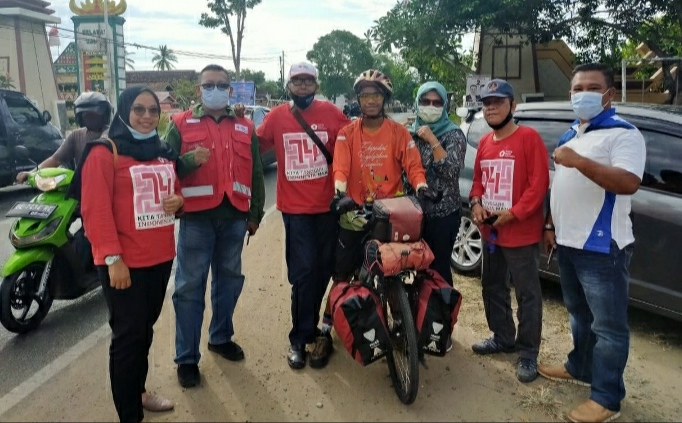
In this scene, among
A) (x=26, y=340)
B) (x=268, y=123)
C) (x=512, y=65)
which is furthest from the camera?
(x=512, y=65)

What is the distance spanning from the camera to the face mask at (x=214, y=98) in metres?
3.54

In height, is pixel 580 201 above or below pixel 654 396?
above

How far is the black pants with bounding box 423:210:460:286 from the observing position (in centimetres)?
400

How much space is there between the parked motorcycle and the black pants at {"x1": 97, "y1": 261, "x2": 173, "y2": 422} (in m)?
1.55

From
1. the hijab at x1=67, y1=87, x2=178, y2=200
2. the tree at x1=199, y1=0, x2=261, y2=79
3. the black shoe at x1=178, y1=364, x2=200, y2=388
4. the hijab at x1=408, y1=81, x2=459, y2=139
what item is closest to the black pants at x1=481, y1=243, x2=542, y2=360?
the hijab at x1=408, y1=81, x2=459, y2=139

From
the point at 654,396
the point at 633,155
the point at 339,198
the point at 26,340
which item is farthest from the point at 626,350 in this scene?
the point at 26,340

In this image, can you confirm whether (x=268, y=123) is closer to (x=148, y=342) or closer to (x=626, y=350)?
(x=148, y=342)

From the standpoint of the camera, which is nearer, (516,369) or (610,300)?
(610,300)

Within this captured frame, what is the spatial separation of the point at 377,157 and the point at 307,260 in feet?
2.75

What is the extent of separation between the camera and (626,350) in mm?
3092

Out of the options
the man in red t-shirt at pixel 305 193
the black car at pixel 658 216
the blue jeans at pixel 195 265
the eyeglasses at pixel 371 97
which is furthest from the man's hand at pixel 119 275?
the black car at pixel 658 216

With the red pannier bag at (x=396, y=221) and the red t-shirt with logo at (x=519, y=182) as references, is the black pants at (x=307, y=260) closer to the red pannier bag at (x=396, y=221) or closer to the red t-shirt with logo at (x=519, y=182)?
the red pannier bag at (x=396, y=221)

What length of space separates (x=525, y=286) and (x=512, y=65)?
15.9 meters

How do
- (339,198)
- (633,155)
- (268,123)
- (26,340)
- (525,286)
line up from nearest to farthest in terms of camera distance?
(633,155)
(339,198)
(525,286)
(268,123)
(26,340)
